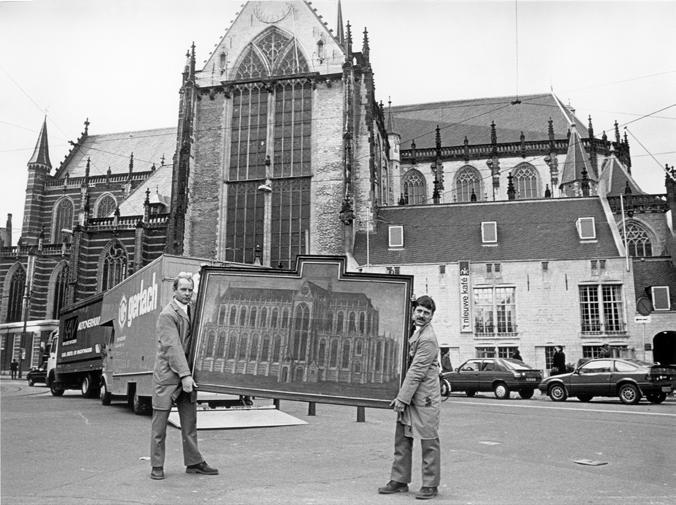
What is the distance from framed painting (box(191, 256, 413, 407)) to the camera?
5.91 m

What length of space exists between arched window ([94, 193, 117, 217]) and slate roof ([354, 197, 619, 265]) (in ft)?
107

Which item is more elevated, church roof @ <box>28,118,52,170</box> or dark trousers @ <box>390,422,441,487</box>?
church roof @ <box>28,118,52,170</box>

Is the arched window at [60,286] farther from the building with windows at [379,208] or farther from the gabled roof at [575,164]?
the gabled roof at [575,164]

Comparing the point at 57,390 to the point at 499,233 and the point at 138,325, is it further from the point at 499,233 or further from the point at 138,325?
the point at 499,233

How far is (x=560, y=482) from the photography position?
19.6 feet

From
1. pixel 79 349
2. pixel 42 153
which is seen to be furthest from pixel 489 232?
pixel 42 153

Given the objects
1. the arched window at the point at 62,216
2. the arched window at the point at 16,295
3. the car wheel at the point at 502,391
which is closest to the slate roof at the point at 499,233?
the car wheel at the point at 502,391

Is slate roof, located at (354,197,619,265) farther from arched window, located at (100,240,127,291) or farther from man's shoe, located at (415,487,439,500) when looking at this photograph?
man's shoe, located at (415,487,439,500)

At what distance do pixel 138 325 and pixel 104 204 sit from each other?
49906mm

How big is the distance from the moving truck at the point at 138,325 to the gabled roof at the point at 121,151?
4836 cm

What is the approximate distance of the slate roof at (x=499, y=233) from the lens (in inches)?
1204

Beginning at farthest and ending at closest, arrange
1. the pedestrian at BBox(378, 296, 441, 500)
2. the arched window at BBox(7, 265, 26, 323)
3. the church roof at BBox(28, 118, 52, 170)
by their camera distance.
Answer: the church roof at BBox(28, 118, 52, 170) → the arched window at BBox(7, 265, 26, 323) → the pedestrian at BBox(378, 296, 441, 500)

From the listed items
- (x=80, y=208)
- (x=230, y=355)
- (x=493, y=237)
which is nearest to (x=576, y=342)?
(x=493, y=237)

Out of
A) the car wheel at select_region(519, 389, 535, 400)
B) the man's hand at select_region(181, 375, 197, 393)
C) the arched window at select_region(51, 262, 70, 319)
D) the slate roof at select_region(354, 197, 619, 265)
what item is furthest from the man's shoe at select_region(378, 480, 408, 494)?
the arched window at select_region(51, 262, 70, 319)
